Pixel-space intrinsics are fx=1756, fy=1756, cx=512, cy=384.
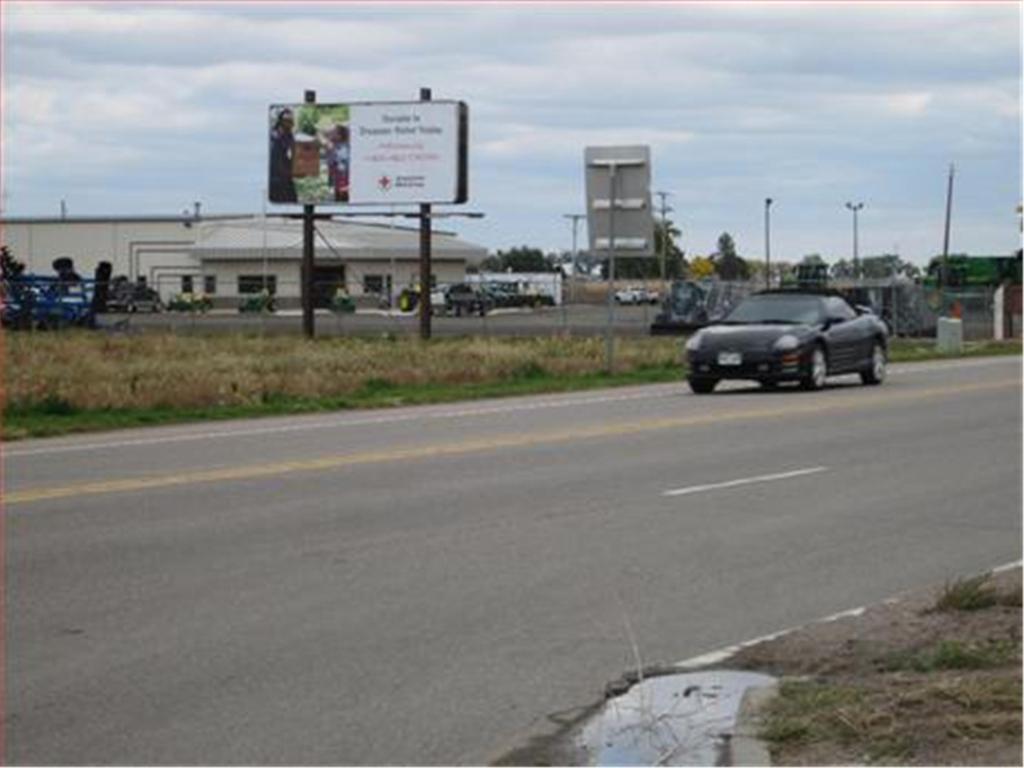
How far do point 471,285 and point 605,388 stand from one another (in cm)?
6025

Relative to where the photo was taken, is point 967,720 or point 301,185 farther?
point 301,185

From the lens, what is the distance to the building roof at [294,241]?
94875 mm

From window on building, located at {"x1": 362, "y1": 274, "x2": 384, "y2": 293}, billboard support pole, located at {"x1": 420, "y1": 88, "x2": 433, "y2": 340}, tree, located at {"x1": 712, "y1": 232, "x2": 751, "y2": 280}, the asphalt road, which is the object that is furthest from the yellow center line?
tree, located at {"x1": 712, "y1": 232, "x2": 751, "y2": 280}

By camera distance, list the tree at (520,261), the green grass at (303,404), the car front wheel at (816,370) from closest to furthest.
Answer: the green grass at (303,404), the car front wheel at (816,370), the tree at (520,261)

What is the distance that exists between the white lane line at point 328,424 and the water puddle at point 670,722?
11471mm

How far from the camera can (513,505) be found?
13273 mm

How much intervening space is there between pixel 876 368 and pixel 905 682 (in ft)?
70.9

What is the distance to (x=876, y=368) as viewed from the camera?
2831 centimetres

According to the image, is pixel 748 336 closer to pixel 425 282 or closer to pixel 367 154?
pixel 425 282

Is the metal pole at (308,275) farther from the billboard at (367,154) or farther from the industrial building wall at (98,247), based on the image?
the industrial building wall at (98,247)

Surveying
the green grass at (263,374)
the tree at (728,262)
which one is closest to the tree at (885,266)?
the tree at (728,262)

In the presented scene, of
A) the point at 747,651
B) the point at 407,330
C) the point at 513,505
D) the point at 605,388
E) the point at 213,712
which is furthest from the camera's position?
the point at 407,330

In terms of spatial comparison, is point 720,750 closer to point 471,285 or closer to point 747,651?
point 747,651

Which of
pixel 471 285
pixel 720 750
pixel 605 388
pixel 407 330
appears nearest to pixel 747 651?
pixel 720 750
